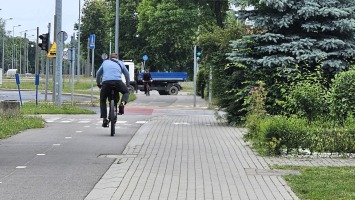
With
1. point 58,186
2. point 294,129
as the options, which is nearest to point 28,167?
point 58,186

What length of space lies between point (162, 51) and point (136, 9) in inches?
275

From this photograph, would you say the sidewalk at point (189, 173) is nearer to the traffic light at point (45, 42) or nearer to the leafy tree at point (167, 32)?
the traffic light at point (45, 42)

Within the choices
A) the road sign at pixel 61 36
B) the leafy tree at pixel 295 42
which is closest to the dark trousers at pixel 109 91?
the leafy tree at pixel 295 42

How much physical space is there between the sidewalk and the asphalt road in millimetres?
276

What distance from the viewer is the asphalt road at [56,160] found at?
7.59 meters

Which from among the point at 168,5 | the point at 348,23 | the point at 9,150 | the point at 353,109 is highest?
the point at 168,5

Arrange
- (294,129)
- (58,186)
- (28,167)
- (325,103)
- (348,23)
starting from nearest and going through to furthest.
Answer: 1. (58,186)
2. (28,167)
3. (294,129)
4. (325,103)
5. (348,23)

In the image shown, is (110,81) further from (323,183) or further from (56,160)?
(323,183)

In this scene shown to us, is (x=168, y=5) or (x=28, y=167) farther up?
(x=168, y=5)

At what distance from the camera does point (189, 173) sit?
29.3 feet

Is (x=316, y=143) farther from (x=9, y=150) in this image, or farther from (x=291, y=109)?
(x=9, y=150)

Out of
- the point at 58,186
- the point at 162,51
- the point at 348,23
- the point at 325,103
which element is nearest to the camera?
the point at 58,186

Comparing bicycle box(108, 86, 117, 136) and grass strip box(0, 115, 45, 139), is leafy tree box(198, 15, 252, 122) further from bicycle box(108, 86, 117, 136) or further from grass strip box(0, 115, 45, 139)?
grass strip box(0, 115, 45, 139)

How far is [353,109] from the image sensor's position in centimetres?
1264
